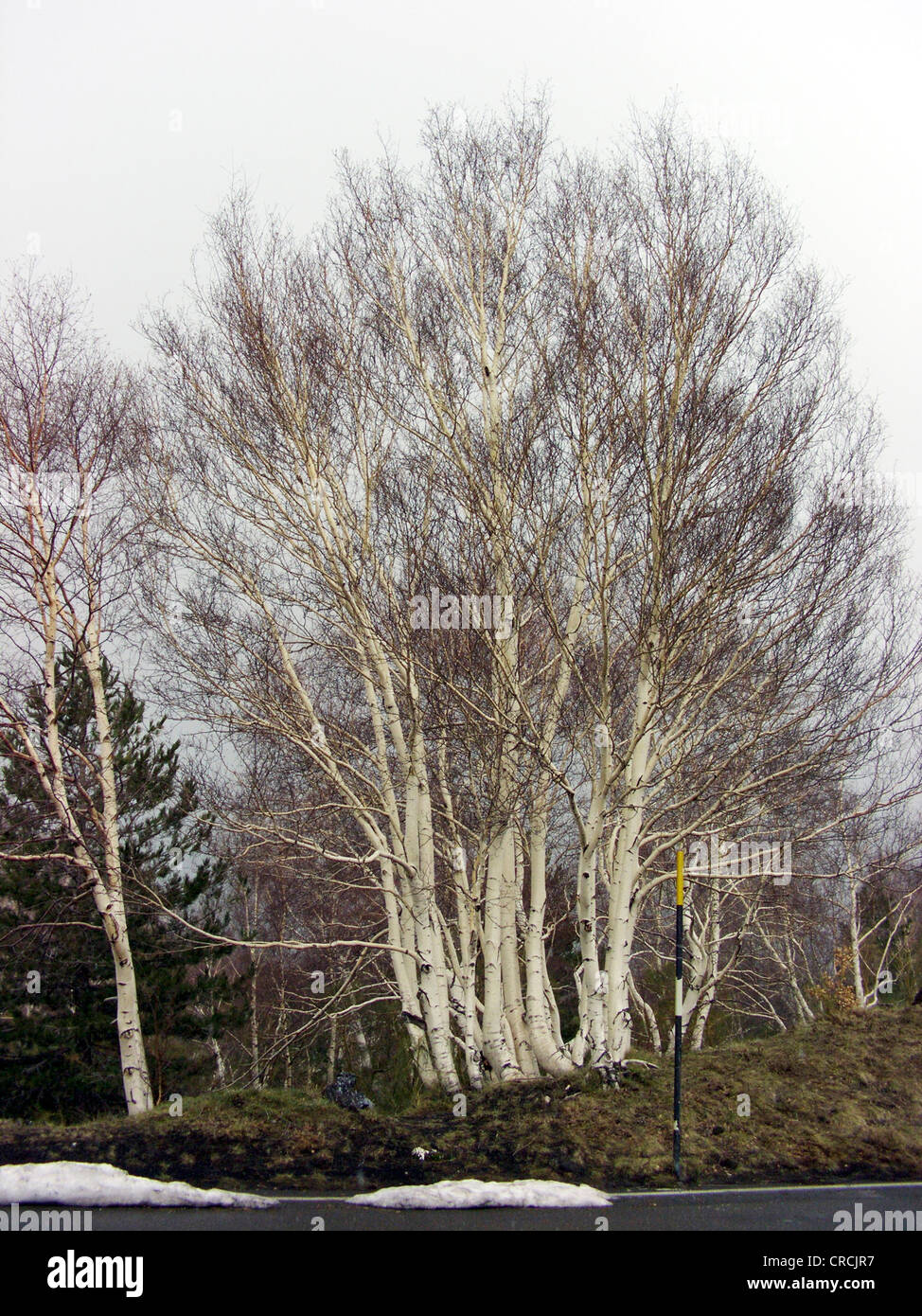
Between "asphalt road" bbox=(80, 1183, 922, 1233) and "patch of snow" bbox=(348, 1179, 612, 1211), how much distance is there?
90 mm

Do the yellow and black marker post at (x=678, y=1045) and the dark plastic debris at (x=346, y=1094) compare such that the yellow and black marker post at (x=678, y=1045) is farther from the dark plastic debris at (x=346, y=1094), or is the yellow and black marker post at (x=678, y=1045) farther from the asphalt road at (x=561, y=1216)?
the dark plastic debris at (x=346, y=1094)

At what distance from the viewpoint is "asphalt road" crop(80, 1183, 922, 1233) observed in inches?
256

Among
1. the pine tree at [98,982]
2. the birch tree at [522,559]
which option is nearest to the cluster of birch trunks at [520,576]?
the birch tree at [522,559]

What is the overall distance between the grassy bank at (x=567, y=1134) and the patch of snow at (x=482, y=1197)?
27.2 inches

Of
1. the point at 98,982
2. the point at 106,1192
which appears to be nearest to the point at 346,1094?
the point at 106,1192

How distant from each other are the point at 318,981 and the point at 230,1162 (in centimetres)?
292

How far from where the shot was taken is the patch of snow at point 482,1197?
23.3 feet

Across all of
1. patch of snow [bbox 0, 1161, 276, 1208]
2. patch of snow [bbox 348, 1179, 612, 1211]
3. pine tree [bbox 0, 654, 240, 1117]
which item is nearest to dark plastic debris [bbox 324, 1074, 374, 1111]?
patch of snow [bbox 0, 1161, 276, 1208]

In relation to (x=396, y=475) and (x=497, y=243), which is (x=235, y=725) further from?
(x=497, y=243)

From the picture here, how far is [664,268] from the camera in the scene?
11453 mm

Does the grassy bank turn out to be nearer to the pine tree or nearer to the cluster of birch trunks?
the cluster of birch trunks

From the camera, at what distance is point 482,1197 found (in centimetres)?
718

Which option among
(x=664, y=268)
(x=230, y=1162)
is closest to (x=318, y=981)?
(x=230, y=1162)

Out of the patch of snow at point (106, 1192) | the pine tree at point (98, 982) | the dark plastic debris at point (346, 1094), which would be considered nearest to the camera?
the patch of snow at point (106, 1192)
